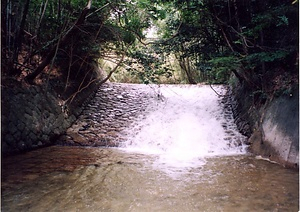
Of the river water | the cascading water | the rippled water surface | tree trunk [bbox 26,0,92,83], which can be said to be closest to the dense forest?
tree trunk [bbox 26,0,92,83]

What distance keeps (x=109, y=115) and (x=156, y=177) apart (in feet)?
13.8

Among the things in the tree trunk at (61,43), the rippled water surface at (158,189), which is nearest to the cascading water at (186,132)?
the rippled water surface at (158,189)

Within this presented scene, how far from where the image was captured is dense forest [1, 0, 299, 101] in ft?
15.0

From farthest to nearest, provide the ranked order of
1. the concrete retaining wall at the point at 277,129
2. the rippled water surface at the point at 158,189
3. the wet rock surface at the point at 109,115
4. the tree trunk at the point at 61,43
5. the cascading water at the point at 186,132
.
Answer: the wet rock surface at the point at 109,115 < the cascading water at the point at 186,132 < the tree trunk at the point at 61,43 < the concrete retaining wall at the point at 277,129 < the rippled water surface at the point at 158,189

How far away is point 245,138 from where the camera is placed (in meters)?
5.64

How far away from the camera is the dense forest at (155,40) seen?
180 inches

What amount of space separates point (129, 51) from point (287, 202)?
4.92 meters

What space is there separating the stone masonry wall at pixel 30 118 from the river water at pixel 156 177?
344 mm

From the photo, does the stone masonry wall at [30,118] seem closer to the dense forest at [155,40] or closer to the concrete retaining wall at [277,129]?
the dense forest at [155,40]

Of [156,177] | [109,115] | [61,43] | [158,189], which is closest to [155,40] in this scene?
[109,115]

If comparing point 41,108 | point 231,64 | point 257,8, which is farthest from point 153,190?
point 257,8

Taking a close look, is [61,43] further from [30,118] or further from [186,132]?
[186,132]

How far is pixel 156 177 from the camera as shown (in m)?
3.52

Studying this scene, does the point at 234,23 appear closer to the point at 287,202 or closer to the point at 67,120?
the point at 287,202
